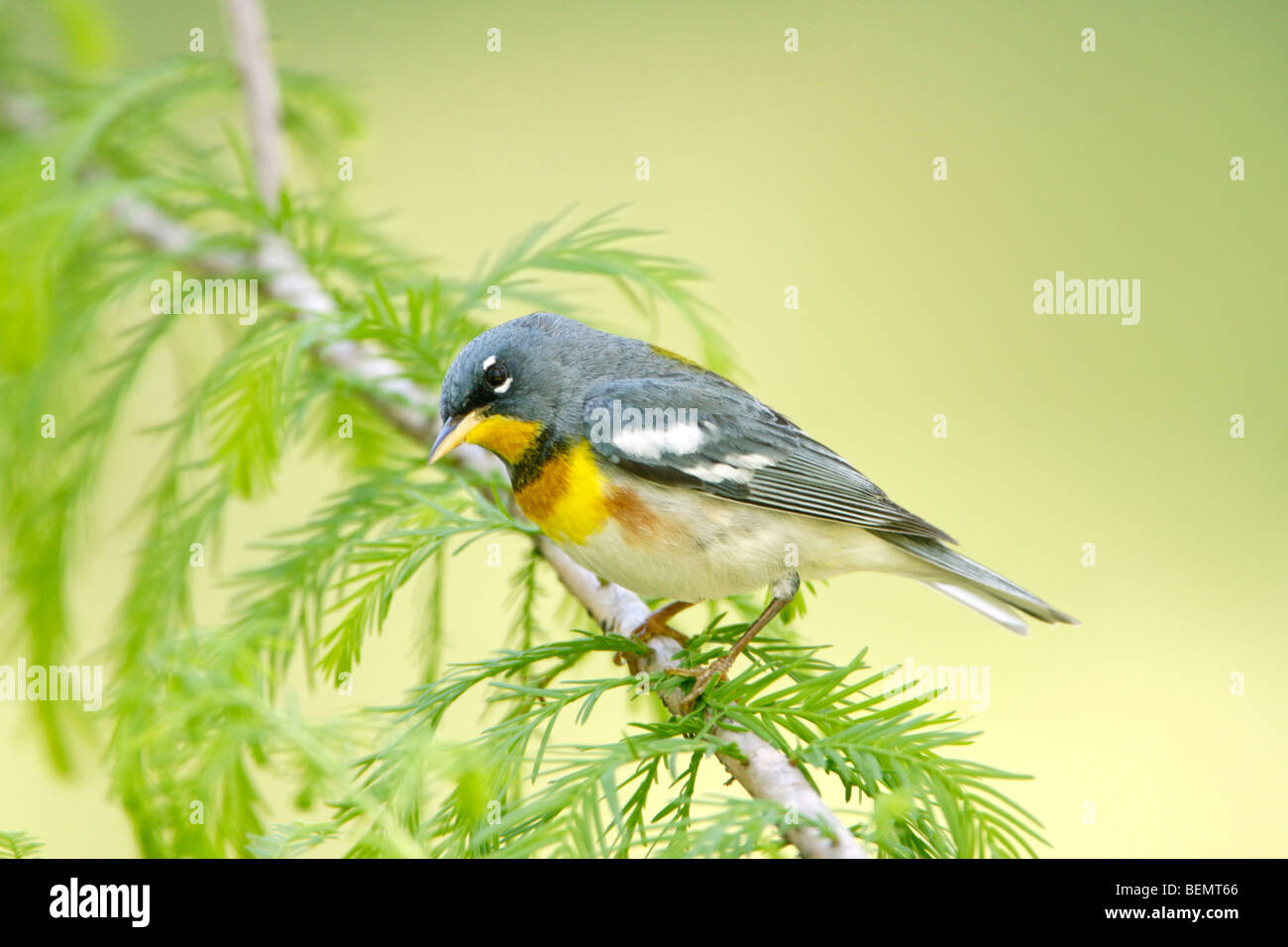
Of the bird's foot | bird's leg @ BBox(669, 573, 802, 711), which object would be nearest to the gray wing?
bird's leg @ BBox(669, 573, 802, 711)

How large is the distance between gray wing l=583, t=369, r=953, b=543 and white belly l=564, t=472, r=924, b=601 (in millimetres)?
30

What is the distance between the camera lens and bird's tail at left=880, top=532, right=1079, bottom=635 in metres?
1.79

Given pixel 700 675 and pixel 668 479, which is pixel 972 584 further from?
pixel 700 675

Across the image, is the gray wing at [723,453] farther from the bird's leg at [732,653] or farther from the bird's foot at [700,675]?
the bird's foot at [700,675]

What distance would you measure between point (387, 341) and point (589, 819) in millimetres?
1036

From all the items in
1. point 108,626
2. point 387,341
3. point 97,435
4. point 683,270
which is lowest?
point 108,626

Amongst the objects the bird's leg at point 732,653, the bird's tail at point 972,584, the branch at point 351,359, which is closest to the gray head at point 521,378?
the branch at point 351,359

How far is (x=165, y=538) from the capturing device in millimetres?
1636

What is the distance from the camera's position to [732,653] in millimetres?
1390

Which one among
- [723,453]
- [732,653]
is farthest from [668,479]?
[732,653]

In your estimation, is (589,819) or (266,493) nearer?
(589,819)

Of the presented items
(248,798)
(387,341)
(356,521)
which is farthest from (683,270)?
(248,798)

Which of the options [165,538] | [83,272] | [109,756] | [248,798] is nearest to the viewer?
[109,756]

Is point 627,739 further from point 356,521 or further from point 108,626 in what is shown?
point 108,626
